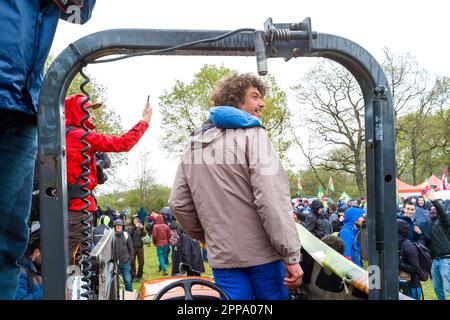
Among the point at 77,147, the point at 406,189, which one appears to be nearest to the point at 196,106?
the point at 406,189

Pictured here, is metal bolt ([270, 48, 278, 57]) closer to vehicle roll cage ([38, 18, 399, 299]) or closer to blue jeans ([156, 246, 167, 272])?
vehicle roll cage ([38, 18, 399, 299])

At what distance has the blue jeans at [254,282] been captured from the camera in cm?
248

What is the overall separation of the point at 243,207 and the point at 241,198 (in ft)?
0.16

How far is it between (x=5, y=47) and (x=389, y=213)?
1.31 meters

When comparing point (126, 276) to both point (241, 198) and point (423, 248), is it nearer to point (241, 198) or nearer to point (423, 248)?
point (423, 248)

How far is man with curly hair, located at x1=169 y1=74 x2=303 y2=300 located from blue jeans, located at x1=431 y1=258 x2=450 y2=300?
6.25m

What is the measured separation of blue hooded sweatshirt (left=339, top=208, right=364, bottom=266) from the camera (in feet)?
34.6

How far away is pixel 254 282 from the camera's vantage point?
2.51 metres

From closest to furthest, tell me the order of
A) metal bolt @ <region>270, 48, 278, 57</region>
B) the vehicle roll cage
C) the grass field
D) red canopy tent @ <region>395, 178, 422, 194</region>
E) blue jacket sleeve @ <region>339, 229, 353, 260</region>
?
the vehicle roll cage < metal bolt @ <region>270, 48, 278, 57</region> < the grass field < blue jacket sleeve @ <region>339, 229, 353, 260</region> < red canopy tent @ <region>395, 178, 422, 194</region>

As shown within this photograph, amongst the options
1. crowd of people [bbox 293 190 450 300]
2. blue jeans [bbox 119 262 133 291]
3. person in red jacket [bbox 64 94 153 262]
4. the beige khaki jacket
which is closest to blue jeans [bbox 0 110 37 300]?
the beige khaki jacket

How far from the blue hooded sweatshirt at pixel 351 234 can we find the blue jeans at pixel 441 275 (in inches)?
103

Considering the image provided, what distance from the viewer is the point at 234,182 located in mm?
Answer: 2557

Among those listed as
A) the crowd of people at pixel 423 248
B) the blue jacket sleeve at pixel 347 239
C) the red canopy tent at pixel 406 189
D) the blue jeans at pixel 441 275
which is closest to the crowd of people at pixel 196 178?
the crowd of people at pixel 423 248

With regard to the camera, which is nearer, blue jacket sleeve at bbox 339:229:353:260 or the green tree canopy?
blue jacket sleeve at bbox 339:229:353:260
